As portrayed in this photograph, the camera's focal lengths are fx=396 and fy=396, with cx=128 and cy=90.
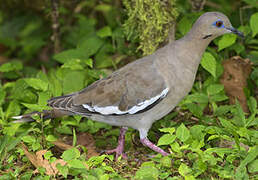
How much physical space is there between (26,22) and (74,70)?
2428 mm

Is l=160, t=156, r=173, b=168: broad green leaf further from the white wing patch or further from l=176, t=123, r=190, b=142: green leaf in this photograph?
the white wing patch

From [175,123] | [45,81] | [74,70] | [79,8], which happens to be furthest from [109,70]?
[79,8]

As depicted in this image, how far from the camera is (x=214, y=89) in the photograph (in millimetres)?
4629

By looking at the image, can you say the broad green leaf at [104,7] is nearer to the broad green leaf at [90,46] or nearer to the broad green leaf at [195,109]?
the broad green leaf at [90,46]

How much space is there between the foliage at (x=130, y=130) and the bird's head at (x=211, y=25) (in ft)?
2.37

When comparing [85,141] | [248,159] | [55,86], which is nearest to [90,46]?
[55,86]

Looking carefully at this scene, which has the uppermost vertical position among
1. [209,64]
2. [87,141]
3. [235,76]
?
[209,64]

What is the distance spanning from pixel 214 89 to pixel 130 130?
1097 millimetres

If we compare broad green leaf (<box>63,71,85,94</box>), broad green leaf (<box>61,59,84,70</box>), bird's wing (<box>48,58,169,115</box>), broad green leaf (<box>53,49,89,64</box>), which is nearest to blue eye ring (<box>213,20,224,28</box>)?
bird's wing (<box>48,58,169,115</box>)

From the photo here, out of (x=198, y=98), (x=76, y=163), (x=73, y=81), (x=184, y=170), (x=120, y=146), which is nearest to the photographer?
(x=184, y=170)

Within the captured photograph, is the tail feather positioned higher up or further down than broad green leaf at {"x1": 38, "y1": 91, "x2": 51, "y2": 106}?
further down

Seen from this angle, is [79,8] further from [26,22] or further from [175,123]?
[175,123]

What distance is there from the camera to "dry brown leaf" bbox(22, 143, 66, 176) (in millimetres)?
3520

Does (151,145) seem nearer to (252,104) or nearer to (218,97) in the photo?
(218,97)
